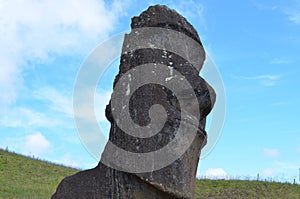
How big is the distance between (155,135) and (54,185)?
594 inches

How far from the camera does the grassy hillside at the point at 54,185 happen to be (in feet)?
61.9

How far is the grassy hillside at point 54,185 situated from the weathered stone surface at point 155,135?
11588 mm

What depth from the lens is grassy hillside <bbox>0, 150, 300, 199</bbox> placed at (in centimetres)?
1887

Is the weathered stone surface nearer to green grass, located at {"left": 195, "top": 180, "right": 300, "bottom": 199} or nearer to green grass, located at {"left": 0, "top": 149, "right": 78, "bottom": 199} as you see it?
green grass, located at {"left": 0, "top": 149, "right": 78, "bottom": 199}

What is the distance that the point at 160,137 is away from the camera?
20.5 feet

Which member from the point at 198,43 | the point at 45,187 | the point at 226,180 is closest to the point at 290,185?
the point at 226,180

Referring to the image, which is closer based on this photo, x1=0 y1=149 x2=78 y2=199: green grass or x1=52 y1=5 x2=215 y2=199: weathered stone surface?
x1=52 y1=5 x2=215 y2=199: weathered stone surface

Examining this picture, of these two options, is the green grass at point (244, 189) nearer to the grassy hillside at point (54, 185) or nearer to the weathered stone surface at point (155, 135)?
the grassy hillside at point (54, 185)

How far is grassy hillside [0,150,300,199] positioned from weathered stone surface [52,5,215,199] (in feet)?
38.0

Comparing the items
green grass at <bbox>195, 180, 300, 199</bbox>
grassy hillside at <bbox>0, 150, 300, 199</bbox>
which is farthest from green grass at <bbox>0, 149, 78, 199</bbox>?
green grass at <bbox>195, 180, 300, 199</bbox>

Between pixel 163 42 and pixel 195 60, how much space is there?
562 millimetres

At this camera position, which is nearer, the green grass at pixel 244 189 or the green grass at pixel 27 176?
the green grass at pixel 27 176

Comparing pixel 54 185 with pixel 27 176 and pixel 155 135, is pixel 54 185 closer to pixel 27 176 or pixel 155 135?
pixel 27 176

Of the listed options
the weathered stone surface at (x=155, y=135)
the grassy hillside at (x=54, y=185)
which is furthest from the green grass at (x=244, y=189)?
the weathered stone surface at (x=155, y=135)
